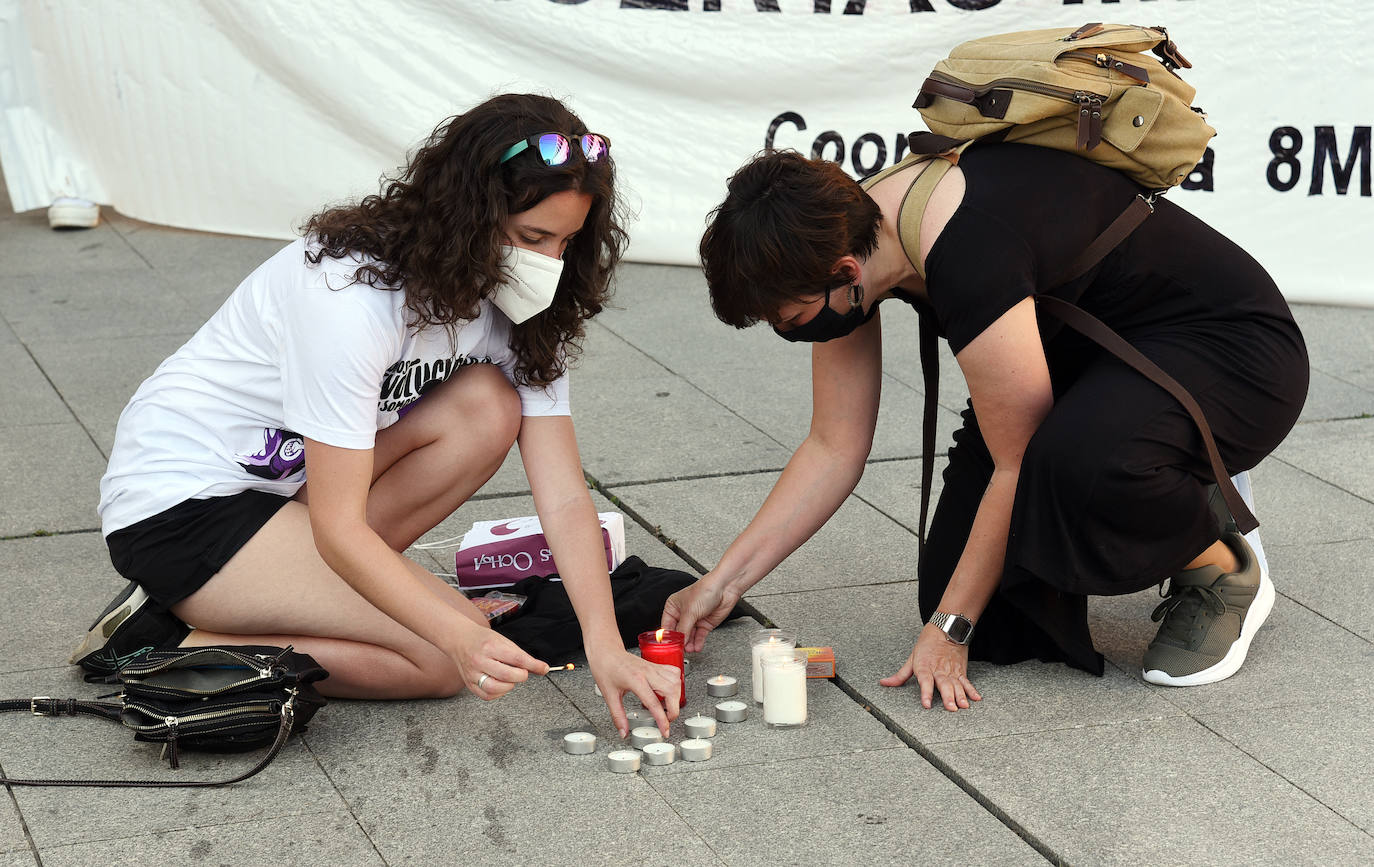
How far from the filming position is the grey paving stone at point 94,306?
570 cm

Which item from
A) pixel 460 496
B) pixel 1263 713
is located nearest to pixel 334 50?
pixel 460 496

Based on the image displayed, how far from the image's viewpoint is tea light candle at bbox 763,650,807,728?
2861mm

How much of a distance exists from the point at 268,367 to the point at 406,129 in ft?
13.3

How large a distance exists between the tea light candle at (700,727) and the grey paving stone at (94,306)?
11.7ft

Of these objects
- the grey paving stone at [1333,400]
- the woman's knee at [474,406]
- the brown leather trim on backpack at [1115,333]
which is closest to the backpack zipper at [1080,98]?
the brown leather trim on backpack at [1115,333]

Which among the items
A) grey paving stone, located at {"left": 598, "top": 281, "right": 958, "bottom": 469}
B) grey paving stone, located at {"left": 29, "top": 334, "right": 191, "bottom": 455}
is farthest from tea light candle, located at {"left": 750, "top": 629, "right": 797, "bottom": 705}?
grey paving stone, located at {"left": 29, "top": 334, "right": 191, "bottom": 455}

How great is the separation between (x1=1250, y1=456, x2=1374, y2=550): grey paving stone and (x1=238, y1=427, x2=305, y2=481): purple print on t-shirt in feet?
7.90

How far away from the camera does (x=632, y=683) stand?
107 inches

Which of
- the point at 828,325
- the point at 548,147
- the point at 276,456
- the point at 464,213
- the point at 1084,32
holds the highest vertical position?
the point at 1084,32

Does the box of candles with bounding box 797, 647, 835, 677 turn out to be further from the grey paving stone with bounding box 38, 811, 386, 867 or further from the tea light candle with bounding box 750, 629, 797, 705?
the grey paving stone with bounding box 38, 811, 386, 867

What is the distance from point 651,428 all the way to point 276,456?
201 cm

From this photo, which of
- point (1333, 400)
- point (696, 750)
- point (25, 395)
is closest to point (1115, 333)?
point (696, 750)

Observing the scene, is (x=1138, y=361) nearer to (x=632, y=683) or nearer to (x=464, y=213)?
(x=632, y=683)

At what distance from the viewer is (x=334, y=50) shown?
263 inches
